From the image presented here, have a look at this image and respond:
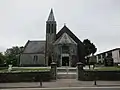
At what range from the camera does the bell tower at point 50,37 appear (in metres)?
46.8

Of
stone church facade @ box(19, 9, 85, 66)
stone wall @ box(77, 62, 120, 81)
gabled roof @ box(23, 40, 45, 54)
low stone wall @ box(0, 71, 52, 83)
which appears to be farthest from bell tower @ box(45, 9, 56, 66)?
stone wall @ box(77, 62, 120, 81)

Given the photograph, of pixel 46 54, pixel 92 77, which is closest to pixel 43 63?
pixel 46 54

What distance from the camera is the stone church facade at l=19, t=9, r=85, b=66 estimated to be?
148ft

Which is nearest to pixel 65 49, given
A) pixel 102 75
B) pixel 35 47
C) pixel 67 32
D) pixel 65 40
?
pixel 65 40

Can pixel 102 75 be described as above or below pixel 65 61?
below

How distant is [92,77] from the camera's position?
22.3m

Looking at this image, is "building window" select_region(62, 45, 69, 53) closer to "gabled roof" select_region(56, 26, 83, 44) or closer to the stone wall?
"gabled roof" select_region(56, 26, 83, 44)

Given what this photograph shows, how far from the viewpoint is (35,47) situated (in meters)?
53.5

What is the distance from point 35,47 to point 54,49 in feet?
31.5

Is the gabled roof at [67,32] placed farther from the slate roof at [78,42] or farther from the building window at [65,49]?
the building window at [65,49]

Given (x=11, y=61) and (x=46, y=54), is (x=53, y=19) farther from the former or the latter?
(x=11, y=61)

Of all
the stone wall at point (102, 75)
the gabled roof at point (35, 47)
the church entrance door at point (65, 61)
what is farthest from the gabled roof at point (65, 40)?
the stone wall at point (102, 75)

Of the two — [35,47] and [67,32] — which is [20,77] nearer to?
[67,32]

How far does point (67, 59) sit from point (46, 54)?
20.2 feet
